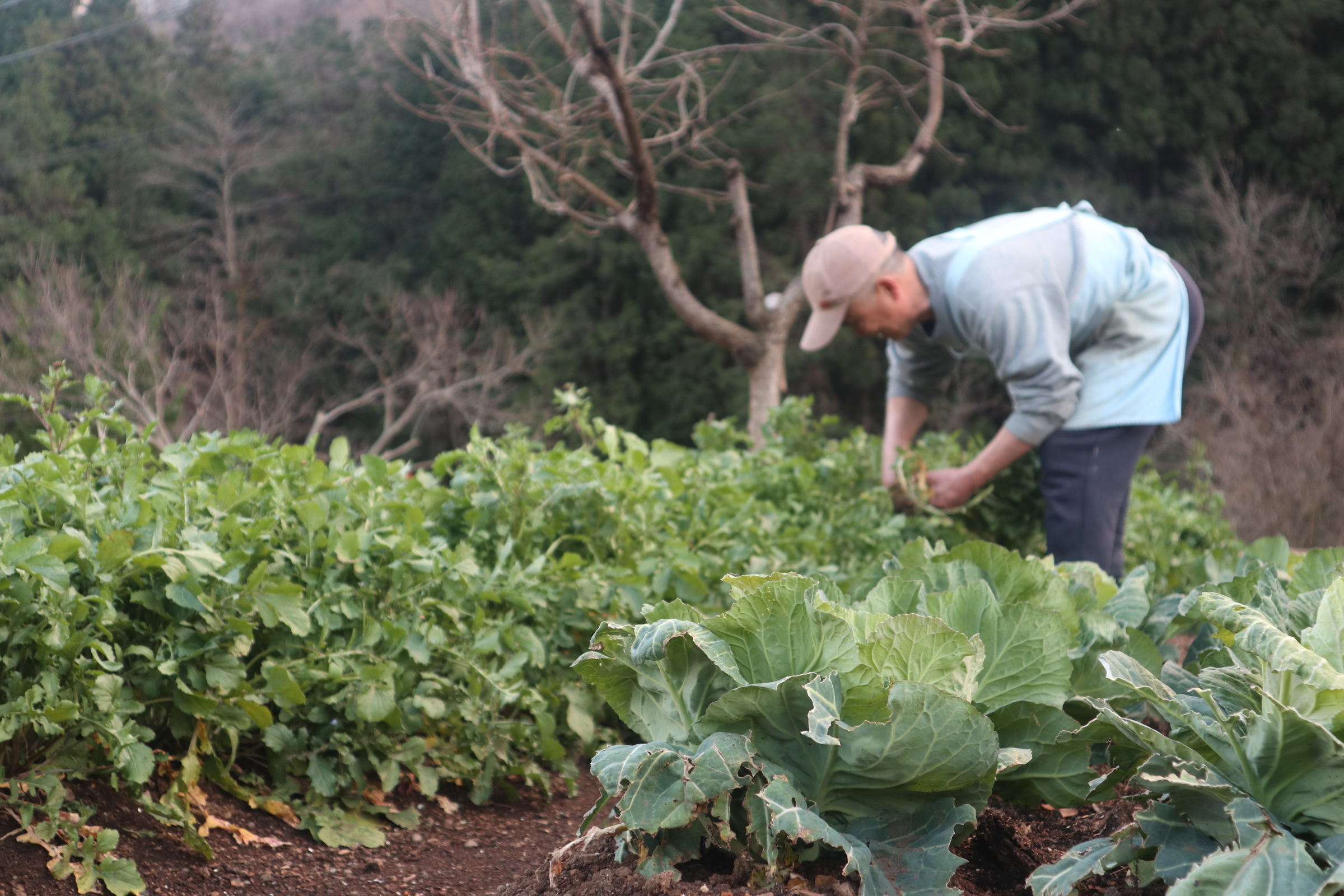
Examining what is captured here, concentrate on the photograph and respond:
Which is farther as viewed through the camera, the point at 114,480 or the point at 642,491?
the point at 642,491

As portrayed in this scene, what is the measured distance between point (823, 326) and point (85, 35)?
17220mm

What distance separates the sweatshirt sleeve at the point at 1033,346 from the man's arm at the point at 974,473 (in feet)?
0.29

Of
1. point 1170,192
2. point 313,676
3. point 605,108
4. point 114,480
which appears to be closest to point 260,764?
point 313,676

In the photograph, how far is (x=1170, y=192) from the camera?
17.6 m

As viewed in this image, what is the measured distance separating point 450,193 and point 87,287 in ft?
25.3

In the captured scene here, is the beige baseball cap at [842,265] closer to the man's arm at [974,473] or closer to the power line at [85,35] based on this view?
the man's arm at [974,473]

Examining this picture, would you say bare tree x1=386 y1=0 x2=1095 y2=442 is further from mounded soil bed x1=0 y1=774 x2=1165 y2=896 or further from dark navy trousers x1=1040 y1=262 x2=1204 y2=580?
mounded soil bed x1=0 y1=774 x2=1165 y2=896

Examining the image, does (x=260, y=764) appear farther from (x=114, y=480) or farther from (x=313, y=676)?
(x=114, y=480)

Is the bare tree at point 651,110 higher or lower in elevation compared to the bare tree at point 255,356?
higher

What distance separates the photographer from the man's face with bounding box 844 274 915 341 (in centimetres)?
319

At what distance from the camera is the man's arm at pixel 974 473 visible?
3.14 metres

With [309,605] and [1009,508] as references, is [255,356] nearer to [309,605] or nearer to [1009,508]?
[1009,508]

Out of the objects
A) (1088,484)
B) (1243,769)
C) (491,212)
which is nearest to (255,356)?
(491,212)

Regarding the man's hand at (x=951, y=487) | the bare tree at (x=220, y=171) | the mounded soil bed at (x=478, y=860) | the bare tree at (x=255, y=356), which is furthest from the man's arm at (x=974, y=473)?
the bare tree at (x=220, y=171)
